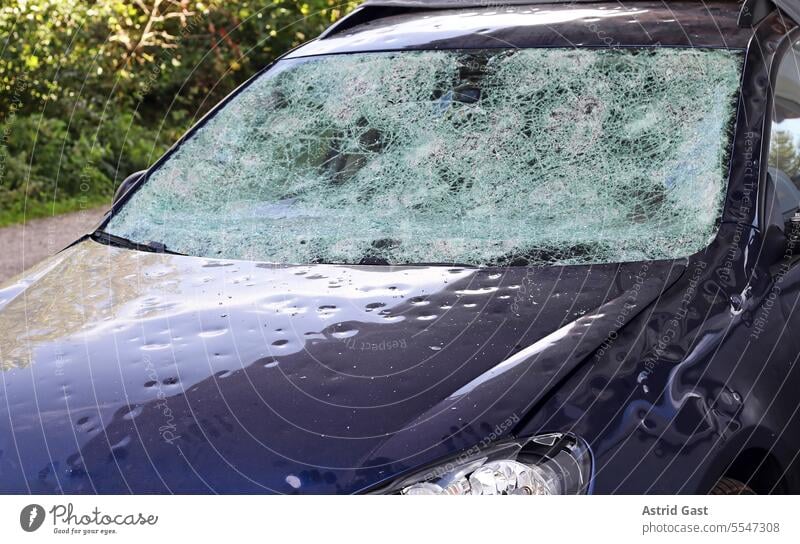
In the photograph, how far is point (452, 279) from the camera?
2.39 metres

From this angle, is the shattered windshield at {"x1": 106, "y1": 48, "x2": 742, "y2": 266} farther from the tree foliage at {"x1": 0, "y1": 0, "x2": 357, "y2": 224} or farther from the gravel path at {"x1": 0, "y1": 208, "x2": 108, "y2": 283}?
the tree foliage at {"x1": 0, "y1": 0, "x2": 357, "y2": 224}

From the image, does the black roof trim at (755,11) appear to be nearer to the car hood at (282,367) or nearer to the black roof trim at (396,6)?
the black roof trim at (396,6)

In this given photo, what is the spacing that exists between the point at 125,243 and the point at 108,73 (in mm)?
8130

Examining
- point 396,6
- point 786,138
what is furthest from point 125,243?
point 786,138

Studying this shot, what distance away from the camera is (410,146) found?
3.07 m

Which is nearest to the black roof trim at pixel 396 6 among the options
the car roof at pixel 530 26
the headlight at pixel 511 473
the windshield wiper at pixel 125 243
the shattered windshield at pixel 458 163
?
the car roof at pixel 530 26

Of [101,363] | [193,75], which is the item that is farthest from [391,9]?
[193,75]

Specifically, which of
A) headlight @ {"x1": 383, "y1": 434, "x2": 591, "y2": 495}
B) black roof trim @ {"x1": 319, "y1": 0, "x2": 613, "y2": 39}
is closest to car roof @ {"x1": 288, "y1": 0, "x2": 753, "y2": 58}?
black roof trim @ {"x1": 319, "y1": 0, "x2": 613, "y2": 39}

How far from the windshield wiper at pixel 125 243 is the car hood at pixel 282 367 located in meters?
0.20

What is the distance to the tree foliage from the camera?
9.52 m

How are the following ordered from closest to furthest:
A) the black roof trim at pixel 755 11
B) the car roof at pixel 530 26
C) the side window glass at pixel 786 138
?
the side window glass at pixel 786 138 < the black roof trim at pixel 755 11 < the car roof at pixel 530 26

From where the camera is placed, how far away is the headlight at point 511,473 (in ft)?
5.94

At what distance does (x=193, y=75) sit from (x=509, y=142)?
853cm

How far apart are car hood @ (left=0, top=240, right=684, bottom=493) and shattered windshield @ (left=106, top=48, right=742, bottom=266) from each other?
20 centimetres
